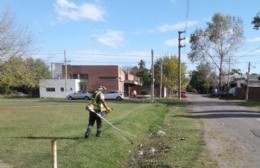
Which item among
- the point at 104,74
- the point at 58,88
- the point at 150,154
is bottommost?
Answer: the point at 150,154

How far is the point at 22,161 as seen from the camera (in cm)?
1143

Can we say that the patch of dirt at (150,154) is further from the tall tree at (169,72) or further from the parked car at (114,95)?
the tall tree at (169,72)

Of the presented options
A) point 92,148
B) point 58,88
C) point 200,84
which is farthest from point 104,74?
point 92,148

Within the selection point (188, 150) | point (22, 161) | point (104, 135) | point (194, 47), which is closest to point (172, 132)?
point (104, 135)

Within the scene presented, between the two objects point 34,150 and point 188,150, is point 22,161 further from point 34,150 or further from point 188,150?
point 188,150

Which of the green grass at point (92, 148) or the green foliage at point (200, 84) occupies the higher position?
the green foliage at point (200, 84)

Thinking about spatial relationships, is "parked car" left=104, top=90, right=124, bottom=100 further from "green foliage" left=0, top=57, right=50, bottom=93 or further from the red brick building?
"green foliage" left=0, top=57, right=50, bottom=93

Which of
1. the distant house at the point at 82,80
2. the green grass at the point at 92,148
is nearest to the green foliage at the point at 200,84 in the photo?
the distant house at the point at 82,80

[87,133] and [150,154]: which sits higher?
[87,133]

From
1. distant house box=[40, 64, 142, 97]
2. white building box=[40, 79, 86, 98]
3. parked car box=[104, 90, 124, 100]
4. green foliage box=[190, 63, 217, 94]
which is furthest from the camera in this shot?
green foliage box=[190, 63, 217, 94]

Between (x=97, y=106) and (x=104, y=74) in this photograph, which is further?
(x=104, y=74)

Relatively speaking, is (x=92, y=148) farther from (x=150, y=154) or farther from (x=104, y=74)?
(x=104, y=74)

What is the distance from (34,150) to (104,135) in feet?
12.0

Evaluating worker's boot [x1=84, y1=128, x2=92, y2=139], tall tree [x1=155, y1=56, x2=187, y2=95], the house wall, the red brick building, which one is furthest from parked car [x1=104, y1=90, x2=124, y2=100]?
worker's boot [x1=84, y1=128, x2=92, y2=139]
